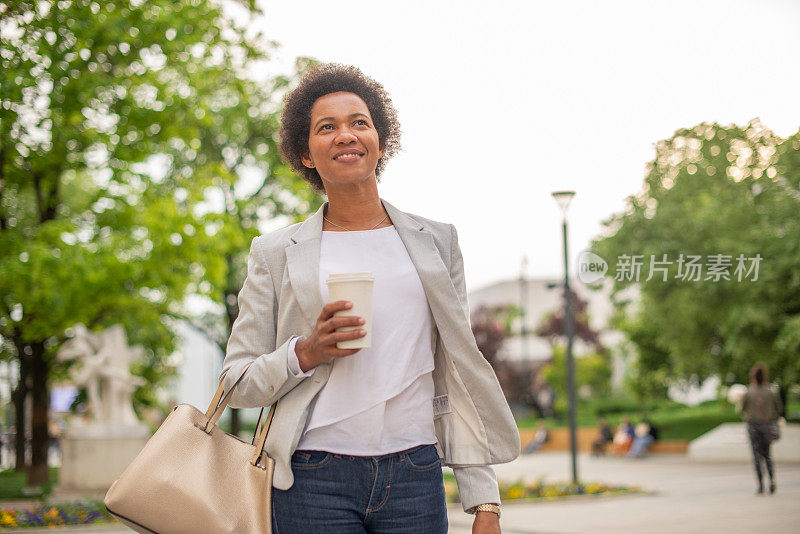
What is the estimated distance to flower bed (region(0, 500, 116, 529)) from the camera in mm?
11109

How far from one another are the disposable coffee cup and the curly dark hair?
731 mm

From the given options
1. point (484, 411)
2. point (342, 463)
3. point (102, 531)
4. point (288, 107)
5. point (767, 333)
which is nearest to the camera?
point (342, 463)

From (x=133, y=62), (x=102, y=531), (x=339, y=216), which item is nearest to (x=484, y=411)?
(x=339, y=216)

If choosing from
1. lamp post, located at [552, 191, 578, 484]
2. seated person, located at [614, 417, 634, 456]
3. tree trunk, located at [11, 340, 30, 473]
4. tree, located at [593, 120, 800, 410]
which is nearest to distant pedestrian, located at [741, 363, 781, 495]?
lamp post, located at [552, 191, 578, 484]

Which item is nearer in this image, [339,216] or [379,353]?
[379,353]

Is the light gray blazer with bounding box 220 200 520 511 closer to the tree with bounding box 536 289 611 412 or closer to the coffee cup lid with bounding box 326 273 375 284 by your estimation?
the coffee cup lid with bounding box 326 273 375 284

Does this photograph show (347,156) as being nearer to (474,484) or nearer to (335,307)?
(335,307)

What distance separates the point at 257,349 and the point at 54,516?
1024cm

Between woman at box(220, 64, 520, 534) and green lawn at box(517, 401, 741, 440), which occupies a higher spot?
woman at box(220, 64, 520, 534)

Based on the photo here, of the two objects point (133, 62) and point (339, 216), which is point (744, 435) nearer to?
point (133, 62)

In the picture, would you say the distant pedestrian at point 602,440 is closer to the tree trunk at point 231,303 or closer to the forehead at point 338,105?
the tree trunk at point 231,303

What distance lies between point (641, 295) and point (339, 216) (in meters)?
24.9

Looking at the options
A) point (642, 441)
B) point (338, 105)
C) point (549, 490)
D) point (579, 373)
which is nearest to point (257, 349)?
point (338, 105)

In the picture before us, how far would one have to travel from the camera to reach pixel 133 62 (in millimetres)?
16312
